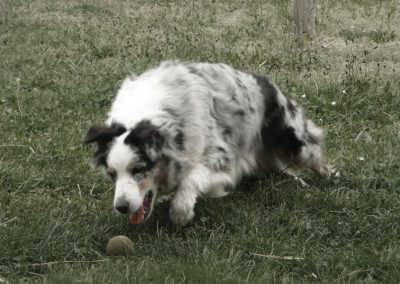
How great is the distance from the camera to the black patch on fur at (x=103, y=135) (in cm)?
412

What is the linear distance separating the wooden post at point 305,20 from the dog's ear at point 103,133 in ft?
21.0

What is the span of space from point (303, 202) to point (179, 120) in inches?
44.8

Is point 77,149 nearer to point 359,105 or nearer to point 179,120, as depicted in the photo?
point 179,120

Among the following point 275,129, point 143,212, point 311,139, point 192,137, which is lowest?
point 311,139

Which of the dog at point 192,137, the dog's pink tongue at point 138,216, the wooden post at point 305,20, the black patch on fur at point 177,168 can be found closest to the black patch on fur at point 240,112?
the dog at point 192,137

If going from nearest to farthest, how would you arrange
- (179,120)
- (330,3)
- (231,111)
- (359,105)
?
(179,120) < (231,111) < (359,105) < (330,3)

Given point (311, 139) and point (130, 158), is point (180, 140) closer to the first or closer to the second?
point (130, 158)

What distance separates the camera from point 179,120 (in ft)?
14.7

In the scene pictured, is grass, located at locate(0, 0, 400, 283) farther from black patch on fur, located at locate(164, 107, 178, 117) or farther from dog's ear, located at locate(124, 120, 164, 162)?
black patch on fur, located at locate(164, 107, 178, 117)

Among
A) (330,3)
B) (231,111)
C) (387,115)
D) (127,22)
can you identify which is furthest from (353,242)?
(330,3)

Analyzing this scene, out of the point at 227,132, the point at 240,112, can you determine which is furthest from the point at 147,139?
the point at 240,112

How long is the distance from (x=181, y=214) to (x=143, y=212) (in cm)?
27

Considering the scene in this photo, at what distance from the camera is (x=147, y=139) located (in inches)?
160

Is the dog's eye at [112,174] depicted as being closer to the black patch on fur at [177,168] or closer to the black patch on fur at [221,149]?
the black patch on fur at [177,168]
